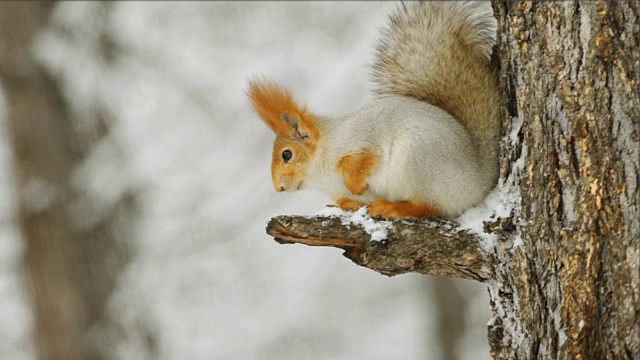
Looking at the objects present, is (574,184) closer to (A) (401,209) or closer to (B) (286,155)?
(A) (401,209)

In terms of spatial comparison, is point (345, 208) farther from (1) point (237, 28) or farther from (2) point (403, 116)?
(1) point (237, 28)

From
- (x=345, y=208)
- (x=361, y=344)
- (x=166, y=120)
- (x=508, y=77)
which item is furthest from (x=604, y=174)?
(x=361, y=344)

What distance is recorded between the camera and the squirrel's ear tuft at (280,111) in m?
1.83

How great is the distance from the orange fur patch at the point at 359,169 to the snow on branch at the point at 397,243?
8.0 inches

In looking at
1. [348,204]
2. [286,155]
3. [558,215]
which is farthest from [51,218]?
[558,215]

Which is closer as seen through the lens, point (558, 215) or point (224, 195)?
→ point (558, 215)

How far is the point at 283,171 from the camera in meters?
1.88

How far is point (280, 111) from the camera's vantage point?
6.10 feet

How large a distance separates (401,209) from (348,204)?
0.19 meters

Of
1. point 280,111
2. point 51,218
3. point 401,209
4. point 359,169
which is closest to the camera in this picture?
point 401,209

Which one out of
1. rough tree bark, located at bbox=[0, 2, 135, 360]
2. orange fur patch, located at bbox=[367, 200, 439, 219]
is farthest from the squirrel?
rough tree bark, located at bbox=[0, 2, 135, 360]

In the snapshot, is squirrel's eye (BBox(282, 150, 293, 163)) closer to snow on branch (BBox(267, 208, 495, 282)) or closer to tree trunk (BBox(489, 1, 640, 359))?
snow on branch (BBox(267, 208, 495, 282))

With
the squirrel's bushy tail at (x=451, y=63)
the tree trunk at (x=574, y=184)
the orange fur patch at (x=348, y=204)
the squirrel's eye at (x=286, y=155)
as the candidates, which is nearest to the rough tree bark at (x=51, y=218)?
the squirrel's eye at (x=286, y=155)

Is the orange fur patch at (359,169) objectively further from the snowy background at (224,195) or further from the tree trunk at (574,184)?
the snowy background at (224,195)
